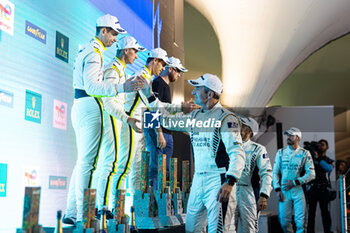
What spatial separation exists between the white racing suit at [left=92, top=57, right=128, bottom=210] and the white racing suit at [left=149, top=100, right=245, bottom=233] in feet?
1.84

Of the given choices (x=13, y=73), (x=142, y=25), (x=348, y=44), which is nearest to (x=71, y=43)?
(x=13, y=73)

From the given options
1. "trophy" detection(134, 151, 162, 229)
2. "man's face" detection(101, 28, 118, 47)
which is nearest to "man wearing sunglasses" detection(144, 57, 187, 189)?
"trophy" detection(134, 151, 162, 229)

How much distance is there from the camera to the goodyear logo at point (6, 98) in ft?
9.17

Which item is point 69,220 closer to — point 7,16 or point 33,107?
point 33,107

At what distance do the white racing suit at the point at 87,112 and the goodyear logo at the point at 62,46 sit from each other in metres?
0.36

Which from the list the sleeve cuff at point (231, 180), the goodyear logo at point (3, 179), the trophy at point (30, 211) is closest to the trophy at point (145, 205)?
the sleeve cuff at point (231, 180)

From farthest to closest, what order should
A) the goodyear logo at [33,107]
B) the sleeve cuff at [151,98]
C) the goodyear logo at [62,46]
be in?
the sleeve cuff at [151,98]
the goodyear logo at [62,46]
the goodyear logo at [33,107]

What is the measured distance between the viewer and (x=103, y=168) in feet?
10.7

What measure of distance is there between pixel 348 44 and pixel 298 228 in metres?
5.57

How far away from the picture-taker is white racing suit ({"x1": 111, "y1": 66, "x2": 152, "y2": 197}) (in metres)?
3.55

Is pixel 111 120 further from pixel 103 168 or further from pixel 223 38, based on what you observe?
pixel 223 38

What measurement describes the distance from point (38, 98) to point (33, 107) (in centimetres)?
8

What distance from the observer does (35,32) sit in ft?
10.4

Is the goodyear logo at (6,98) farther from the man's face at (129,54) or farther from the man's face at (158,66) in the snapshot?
the man's face at (158,66)
